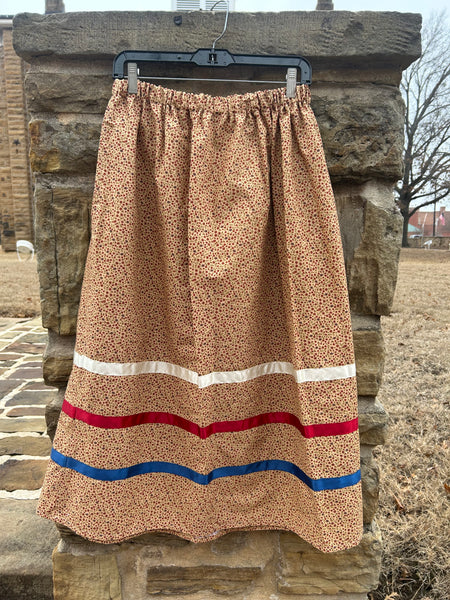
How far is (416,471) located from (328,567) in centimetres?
91

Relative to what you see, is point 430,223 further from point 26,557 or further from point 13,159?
point 26,557

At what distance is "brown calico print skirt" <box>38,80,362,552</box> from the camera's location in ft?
3.59

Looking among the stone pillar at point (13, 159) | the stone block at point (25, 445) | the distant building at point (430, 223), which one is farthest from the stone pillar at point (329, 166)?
the distant building at point (430, 223)

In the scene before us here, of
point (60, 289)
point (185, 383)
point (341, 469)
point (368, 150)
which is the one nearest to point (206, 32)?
point (368, 150)

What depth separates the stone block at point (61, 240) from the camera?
1.21 meters

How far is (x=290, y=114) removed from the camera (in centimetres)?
112

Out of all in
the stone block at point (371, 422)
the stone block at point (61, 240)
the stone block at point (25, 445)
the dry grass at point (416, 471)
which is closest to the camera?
the stone block at point (61, 240)

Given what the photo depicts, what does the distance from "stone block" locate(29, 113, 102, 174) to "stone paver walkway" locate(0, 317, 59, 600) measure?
1.32 metres

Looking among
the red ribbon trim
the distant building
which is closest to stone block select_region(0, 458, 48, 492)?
the red ribbon trim

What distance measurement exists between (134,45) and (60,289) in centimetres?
69

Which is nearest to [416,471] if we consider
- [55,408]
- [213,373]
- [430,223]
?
[213,373]

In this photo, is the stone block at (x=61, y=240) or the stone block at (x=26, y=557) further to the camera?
the stone block at (x=26, y=557)

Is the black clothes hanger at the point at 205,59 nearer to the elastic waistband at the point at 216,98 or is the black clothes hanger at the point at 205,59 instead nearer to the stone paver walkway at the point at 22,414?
the elastic waistband at the point at 216,98

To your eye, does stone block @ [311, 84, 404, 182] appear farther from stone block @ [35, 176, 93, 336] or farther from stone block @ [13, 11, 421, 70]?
stone block @ [35, 176, 93, 336]
